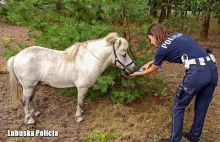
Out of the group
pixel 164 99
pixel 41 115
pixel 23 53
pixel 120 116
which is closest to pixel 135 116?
pixel 120 116

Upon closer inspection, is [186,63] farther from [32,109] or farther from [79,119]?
[32,109]

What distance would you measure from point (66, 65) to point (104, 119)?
1042 millimetres

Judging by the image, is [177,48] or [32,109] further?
[32,109]

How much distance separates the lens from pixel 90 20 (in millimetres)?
5438

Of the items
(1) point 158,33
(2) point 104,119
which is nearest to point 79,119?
(2) point 104,119

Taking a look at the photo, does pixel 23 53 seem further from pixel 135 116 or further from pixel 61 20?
pixel 135 116

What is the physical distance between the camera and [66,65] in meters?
4.71

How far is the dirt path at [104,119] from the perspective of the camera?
4.55 meters

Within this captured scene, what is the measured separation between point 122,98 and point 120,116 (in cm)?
33

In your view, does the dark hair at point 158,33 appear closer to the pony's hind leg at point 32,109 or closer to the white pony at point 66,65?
the white pony at point 66,65

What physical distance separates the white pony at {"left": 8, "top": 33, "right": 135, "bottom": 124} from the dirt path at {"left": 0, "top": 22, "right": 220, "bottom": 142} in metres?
0.43

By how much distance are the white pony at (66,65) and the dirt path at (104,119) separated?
0.43 meters

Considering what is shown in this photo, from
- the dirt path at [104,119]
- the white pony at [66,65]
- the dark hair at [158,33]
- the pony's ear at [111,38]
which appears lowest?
the dirt path at [104,119]

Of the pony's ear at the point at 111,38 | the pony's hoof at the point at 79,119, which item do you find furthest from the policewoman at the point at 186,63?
the pony's hoof at the point at 79,119
